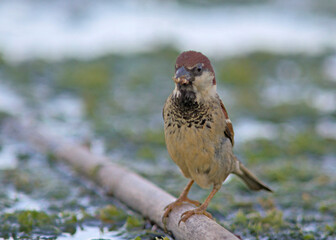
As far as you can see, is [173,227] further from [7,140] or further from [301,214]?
[7,140]

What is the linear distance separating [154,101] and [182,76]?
4374 mm

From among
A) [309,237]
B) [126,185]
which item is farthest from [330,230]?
[126,185]

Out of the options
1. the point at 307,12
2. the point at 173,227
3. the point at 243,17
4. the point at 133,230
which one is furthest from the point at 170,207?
the point at 307,12

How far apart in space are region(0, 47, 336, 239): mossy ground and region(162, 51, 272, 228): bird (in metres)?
0.61

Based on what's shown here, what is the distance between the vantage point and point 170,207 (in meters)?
4.17

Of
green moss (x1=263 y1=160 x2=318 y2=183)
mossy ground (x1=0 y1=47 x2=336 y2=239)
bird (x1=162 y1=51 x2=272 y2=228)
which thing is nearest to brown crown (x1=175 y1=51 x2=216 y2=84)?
bird (x1=162 y1=51 x2=272 y2=228)

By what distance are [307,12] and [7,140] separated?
939 cm

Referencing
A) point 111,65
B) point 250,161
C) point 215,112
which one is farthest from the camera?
point 111,65

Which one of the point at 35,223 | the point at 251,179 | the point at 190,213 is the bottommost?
the point at 35,223

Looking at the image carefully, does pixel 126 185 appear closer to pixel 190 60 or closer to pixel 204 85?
pixel 204 85

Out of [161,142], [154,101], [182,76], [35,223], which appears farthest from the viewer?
[154,101]

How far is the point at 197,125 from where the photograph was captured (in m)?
3.96

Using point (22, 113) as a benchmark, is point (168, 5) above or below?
above

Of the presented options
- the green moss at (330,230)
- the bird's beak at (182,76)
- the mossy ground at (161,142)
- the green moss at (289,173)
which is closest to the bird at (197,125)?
the bird's beak at (182,76)
